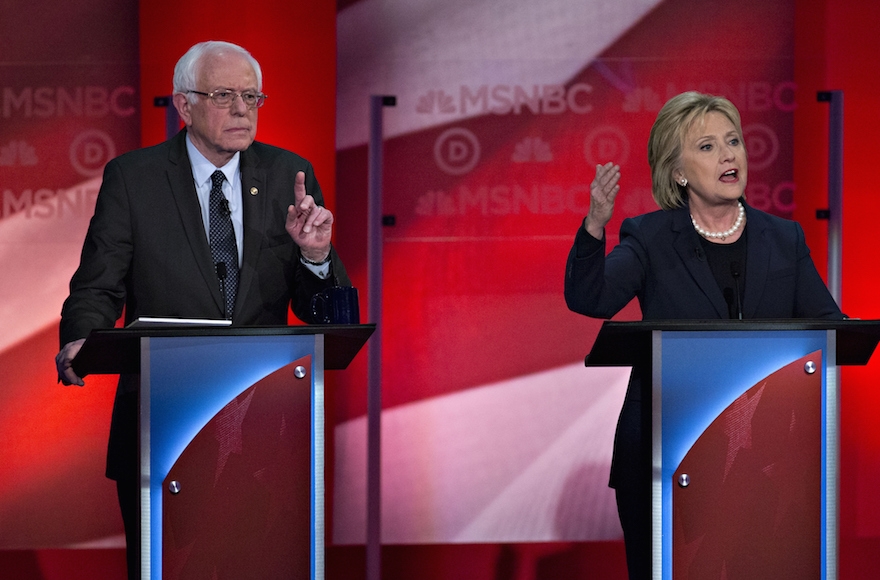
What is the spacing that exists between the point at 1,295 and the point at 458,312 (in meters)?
1.83

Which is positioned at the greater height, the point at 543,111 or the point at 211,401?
the point at 543,111

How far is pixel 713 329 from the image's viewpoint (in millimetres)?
2338

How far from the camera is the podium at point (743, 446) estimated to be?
91.7 inches

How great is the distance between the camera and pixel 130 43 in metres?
4.30

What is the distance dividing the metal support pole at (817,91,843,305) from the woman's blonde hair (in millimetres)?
1487

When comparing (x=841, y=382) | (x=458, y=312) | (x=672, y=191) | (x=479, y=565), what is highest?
(x=672, y=191)

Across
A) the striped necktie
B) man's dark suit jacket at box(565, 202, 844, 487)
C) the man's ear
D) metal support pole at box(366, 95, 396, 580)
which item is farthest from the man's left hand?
metal support pole at box(366, 95, 396, 580)

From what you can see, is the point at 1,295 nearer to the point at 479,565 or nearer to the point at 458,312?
the point at 458,312

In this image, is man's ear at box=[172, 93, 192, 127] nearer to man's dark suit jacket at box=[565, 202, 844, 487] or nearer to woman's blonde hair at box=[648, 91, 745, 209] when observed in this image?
man's dark suit jacket at box=[565, 202, 844, 487]

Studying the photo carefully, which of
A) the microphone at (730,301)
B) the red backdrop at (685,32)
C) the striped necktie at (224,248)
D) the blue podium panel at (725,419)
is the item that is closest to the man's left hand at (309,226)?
the striped necktie at (224,248)

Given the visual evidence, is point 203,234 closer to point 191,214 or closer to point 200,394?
point 191,214

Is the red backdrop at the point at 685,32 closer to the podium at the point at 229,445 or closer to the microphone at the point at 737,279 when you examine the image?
the microphone at the point at 737,279

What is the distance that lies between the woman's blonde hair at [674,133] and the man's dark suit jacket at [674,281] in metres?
0.11

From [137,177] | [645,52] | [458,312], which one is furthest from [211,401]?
[645,52]
